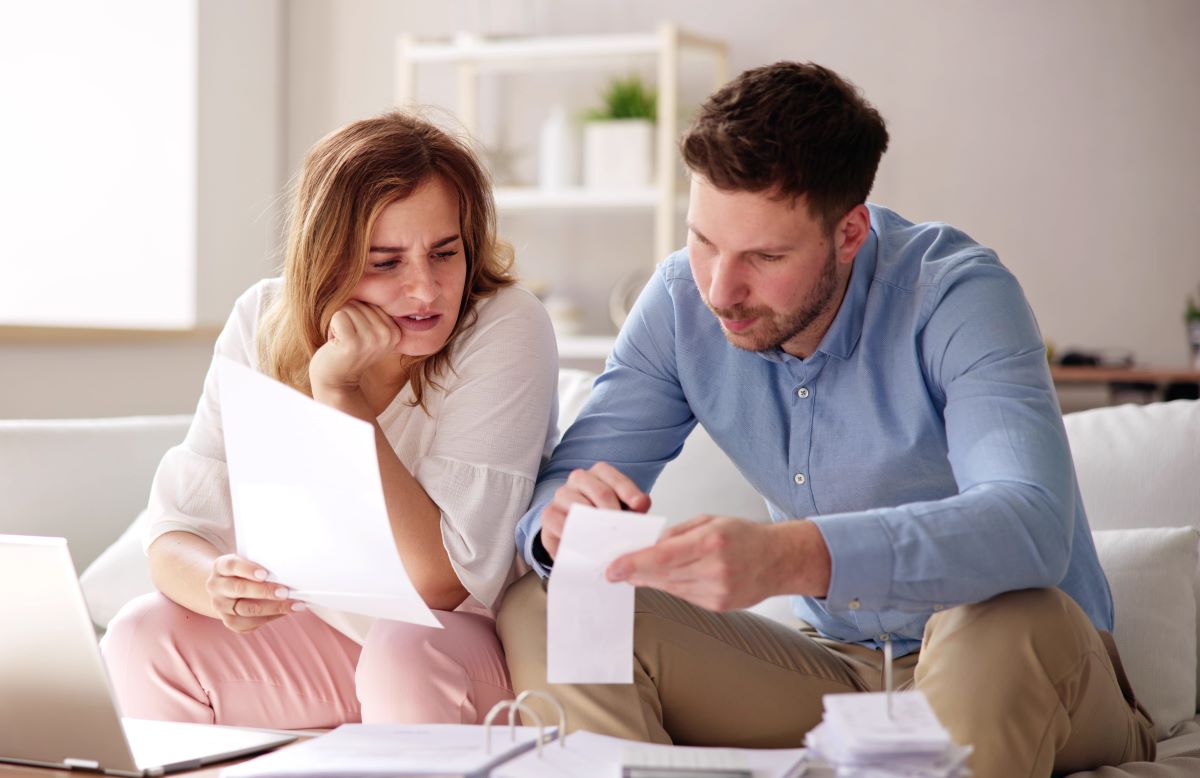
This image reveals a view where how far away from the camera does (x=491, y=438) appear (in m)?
1.56

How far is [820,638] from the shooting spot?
1652 millimetres

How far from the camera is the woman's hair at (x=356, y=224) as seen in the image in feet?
5.22

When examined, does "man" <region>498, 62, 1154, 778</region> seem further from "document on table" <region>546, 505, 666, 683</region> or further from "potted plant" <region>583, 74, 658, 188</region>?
"potted plant" <region>583, 74, 658, 188</region>

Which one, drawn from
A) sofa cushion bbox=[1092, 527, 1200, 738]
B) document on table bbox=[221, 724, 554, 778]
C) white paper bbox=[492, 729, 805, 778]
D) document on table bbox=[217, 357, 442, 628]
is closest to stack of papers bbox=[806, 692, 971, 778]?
white paper bbox=[492, 729, 805, 778]

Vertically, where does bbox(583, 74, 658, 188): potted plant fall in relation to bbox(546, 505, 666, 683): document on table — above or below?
above

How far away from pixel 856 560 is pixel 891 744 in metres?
0.27

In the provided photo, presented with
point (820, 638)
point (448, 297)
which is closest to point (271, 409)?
point (448, 297)

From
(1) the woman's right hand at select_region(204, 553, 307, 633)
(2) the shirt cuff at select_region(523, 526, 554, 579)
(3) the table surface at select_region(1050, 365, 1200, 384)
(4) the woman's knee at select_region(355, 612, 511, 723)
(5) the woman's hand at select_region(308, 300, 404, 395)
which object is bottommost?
(3) the table surface at select_region(1050, 365, 1200, 384)

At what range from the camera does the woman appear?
1.53 m

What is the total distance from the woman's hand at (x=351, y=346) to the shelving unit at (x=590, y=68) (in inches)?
89.0

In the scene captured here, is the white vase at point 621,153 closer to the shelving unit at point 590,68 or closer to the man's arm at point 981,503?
the shelving unit at point 590,68

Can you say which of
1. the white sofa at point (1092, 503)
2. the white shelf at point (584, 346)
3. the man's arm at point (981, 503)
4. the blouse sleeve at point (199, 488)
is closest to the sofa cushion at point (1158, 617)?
the white sofa at point (1092, 503)

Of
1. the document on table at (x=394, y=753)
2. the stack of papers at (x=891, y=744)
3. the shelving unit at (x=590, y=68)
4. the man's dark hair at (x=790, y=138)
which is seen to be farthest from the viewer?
the shelving unit at (x=590, y=68)

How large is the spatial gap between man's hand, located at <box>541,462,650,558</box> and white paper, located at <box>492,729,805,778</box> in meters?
0.24
